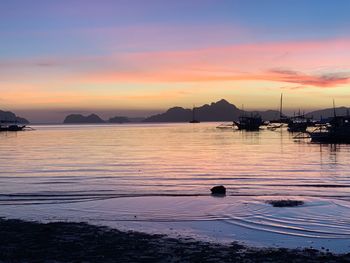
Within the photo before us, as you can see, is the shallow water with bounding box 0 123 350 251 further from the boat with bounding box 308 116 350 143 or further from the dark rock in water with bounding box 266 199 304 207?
the boat with bounding box 308 116 350 143

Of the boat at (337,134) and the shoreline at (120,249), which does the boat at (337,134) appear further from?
the shoreline at (120,249)

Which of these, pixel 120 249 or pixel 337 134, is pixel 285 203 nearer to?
pixel 120 249

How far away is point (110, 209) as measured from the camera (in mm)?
20219

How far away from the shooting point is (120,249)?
12.6 metres

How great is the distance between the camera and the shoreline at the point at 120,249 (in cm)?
1152

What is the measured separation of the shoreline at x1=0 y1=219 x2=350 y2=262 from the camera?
37.8 feet

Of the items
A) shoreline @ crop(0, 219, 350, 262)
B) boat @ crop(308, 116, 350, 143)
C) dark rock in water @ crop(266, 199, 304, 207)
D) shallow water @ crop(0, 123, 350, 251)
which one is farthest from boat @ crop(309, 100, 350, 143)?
shoreline @ crop(0, 219, 350, 262)

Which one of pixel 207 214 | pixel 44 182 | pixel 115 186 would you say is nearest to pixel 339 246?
pixel 207 214

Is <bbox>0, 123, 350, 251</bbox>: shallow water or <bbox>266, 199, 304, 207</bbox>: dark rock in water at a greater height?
<bbox>266, 199, 304, 207</bbox>: dark rock in water

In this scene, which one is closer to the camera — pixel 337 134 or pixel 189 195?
pixel 189 195

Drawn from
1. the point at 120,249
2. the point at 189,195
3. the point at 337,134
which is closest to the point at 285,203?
the point at 189,195

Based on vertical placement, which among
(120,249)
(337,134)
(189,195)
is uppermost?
(337,134)

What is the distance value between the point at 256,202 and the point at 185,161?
24.9 metres

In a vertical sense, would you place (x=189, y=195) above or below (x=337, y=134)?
below
